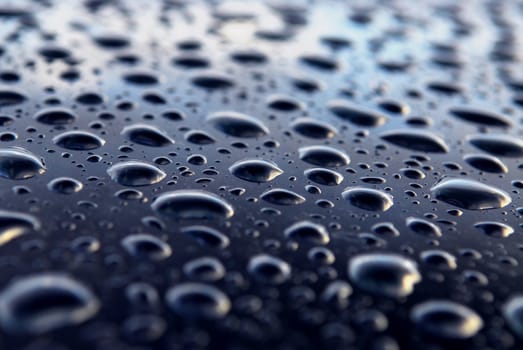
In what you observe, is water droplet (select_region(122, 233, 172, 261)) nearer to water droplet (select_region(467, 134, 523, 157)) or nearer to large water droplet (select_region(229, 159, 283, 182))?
large water droplet (select_region(229, 159, 283, 182))

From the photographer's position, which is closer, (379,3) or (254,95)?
(254,95)

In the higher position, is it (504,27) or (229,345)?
(504,27)

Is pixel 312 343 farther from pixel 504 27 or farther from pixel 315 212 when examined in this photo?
pixel 504 27

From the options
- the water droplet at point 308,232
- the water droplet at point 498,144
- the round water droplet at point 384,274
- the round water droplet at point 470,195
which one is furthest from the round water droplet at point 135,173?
the water droplet at point 498,144

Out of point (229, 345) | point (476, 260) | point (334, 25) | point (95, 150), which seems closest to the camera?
point (229, 345)

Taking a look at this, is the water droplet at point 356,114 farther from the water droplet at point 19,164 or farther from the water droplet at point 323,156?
the water droplet at point 19,164

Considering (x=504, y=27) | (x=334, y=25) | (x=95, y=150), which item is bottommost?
(x=95, y=150)

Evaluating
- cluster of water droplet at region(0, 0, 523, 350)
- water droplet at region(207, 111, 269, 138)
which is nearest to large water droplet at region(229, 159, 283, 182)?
cluster of water droplet at region(0, 0, 523, 350)

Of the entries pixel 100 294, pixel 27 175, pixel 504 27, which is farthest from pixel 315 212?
pixel 504 27
